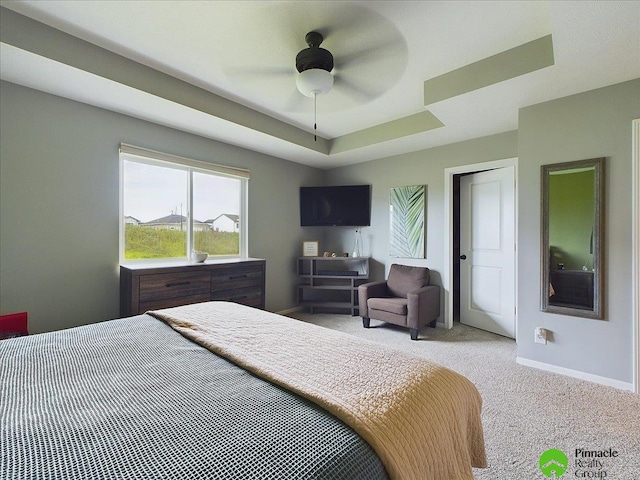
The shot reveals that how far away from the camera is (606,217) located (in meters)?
2.38

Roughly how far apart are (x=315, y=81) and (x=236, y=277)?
2.32 metres

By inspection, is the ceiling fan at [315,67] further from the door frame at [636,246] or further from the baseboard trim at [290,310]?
the baseboard trim at [290,310]

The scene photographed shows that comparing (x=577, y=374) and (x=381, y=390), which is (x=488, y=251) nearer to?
(x=577, y=374)

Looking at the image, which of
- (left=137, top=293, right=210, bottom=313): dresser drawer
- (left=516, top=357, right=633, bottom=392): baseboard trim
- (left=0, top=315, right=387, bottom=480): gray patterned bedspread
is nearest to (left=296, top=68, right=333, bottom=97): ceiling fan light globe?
(left=0, top=315, right=387, bottom=480): gray patterned bedspread

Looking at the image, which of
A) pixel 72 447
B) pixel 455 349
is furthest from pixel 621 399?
pixel 72 447

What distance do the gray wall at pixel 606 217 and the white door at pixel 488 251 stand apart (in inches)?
33.0

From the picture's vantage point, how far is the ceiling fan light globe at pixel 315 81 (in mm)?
1916

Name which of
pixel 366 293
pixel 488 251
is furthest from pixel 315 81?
pixel 488 251

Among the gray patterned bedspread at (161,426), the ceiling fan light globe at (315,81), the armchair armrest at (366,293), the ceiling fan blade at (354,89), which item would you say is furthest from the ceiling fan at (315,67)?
the armchair armrest at (366,293)

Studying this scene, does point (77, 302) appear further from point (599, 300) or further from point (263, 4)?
point (599, 300)

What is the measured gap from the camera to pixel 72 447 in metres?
0.66

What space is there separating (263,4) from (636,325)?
11.4ft

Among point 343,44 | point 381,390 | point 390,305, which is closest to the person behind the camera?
point 381,390

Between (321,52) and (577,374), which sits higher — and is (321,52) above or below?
above
